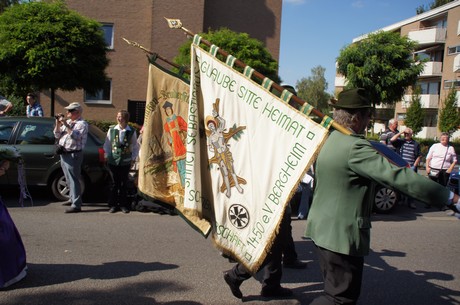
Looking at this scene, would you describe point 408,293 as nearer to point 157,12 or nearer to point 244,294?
point 244,294

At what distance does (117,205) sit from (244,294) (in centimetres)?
421

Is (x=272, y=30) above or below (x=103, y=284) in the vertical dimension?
above

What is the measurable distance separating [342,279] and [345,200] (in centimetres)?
53

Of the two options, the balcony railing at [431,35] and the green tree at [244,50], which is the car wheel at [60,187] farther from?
the balcony railing at [431,35]

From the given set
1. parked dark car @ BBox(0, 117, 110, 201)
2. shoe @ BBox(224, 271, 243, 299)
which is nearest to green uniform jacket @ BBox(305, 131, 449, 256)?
shoe @ BBox(224, 271, 243, 299)

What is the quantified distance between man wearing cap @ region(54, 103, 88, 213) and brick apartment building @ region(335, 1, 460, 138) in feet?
102

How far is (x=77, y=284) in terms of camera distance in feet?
13.7

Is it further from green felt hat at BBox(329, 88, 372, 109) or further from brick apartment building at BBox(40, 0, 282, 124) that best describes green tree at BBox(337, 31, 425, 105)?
green felt hat at BBox(329, 88, 372, 109)

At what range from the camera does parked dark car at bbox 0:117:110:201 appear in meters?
7.87

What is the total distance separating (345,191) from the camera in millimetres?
2734

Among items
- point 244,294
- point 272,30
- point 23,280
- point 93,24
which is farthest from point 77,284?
point 272,30

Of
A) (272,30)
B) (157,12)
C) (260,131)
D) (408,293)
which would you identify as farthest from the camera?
(272,30)

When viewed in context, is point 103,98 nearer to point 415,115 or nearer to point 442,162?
point 442,162

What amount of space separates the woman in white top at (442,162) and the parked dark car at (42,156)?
23.6 feet
